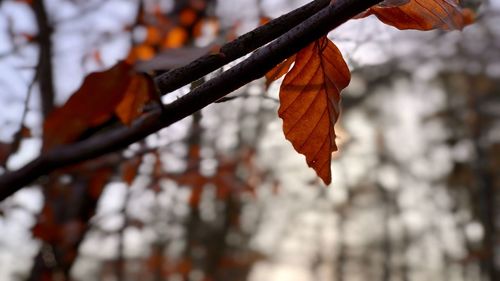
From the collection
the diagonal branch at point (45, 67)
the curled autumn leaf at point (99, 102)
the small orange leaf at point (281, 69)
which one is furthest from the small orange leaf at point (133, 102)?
the diagonal branch at point (45, 67)

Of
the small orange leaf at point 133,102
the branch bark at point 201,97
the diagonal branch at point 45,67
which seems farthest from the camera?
the diagonal branch at point 45,67

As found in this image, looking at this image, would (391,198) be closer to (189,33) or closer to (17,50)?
(189,33)

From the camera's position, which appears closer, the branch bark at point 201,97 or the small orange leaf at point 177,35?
the branch bark at point 201,97

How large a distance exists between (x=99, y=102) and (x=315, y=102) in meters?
0.25

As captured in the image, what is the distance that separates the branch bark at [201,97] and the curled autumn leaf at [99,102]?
2 centimetres

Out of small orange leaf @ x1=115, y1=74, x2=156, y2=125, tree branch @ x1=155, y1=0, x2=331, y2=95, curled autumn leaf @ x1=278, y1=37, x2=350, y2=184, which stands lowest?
curled autumn leaf @ x1=278, y1=37, x2=350, y2=184

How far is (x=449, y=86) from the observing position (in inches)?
416

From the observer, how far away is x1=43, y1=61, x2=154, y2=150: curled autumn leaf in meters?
0.59

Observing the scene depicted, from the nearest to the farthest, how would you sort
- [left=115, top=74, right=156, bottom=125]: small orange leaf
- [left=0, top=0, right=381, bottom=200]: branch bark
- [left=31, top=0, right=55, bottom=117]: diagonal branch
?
[left=0, top=0, right=381, bottom=200]: branch bark, [left=115, top=74, right=156, bottom=125]: small orange leaf, [left=31, top=0, right=55, bottom=117]: diagonal branch

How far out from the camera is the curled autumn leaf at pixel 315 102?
0.66m

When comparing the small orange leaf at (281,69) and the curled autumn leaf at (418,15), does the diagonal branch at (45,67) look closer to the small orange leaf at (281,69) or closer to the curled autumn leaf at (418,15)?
the small orange leaf at (281,69)

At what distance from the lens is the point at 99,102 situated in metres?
0.59

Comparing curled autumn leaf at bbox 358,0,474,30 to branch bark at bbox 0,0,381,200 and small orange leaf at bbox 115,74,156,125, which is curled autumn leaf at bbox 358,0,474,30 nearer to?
branch bark at bbox 0,0,381,200

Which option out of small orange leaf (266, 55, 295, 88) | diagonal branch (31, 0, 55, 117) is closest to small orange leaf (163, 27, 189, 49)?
diagonal branch (31, 0, 55, 117)
